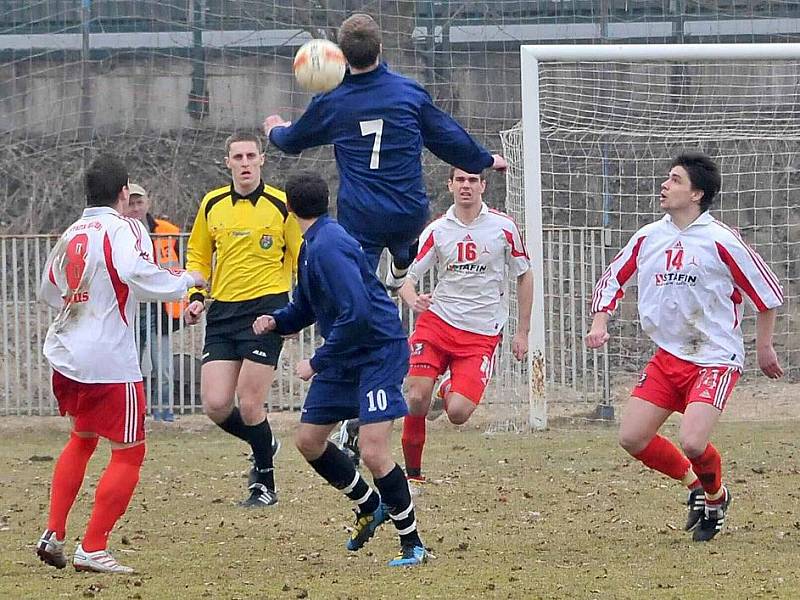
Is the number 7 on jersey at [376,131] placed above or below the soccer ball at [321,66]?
below

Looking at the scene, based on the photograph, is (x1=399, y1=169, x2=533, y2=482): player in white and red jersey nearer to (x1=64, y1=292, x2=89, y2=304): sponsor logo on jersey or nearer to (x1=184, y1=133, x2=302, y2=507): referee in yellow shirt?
(x1=184, y1=133, x2=302, y2=507): referee in yellow shirt

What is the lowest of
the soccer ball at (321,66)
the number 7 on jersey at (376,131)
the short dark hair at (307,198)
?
the short dark hair at (307,198)

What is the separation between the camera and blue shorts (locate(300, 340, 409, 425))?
6730mm

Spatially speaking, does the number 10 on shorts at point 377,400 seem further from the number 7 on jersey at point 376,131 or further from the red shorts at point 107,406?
the number 7 on jersey at point 376,131

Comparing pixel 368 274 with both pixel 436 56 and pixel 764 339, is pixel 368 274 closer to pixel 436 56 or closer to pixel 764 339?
pixel 764 339

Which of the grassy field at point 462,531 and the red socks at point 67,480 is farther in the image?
the red socks at point 67,480

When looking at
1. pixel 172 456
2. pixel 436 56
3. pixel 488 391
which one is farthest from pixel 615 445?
pixel 436 56

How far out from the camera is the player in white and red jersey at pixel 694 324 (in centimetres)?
739

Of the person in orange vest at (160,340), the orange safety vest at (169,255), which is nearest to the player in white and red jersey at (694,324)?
the orange safety vest at (169,255)

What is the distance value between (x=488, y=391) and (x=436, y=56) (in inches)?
145

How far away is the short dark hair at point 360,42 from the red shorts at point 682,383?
2.09 meters

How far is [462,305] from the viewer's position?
376 inches

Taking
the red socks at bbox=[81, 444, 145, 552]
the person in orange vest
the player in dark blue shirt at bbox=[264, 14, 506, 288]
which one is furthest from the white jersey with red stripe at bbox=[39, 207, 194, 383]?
the person in orange vest

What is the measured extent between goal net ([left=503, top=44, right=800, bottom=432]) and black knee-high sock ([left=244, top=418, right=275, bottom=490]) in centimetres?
475
